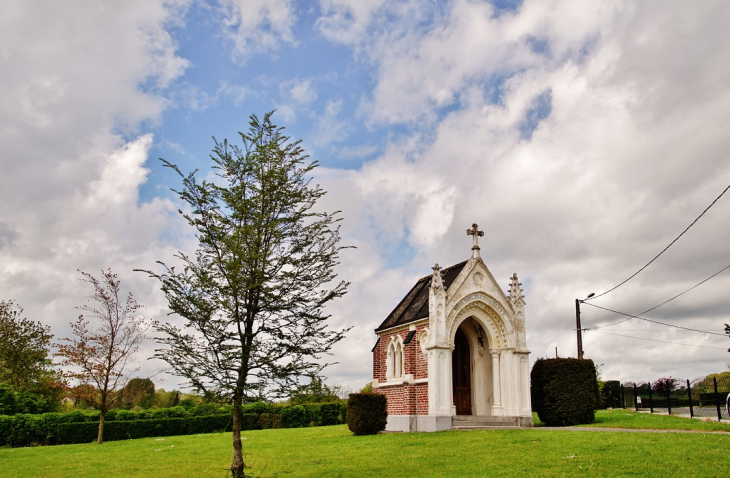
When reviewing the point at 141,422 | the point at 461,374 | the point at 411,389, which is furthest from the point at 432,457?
the point at 141,422

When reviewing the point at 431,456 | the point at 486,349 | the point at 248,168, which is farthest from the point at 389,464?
the point at 486,349

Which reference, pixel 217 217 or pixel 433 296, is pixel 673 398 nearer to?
pixel 433 296

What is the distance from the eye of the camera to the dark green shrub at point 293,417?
33.0 meters

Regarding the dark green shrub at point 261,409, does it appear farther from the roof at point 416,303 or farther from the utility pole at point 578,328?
the utility pole at point 578,328

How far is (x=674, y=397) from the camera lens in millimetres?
30219

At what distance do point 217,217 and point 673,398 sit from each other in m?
29.9

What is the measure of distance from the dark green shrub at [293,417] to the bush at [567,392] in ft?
55.9

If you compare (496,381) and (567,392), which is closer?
(567,392)

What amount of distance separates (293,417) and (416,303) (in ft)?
47.9

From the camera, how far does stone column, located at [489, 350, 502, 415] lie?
2127cm

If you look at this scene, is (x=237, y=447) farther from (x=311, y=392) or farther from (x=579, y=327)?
(x=579, y=327)

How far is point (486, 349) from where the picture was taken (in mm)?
22625

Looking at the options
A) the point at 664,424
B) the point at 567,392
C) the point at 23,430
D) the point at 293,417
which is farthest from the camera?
the point at 293,417

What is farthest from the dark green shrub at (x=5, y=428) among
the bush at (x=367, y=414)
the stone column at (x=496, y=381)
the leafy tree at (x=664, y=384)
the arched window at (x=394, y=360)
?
the leafy tree at (x=664, y=384)
